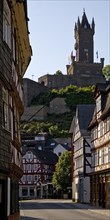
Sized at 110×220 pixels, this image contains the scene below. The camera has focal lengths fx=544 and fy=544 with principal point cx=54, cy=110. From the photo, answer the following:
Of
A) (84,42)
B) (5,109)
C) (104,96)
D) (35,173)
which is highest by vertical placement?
(84,42)

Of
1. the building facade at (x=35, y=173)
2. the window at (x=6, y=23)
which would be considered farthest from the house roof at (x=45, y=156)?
the window at (x=6, y=23)

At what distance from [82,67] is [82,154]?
11856cm

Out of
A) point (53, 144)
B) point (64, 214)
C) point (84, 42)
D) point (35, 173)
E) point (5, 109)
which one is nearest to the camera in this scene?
point (5, 109)

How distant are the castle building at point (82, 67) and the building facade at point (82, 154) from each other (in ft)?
339

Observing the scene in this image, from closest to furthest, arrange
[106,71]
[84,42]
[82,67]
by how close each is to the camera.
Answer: [82,67] < [84,42] < [106,71]

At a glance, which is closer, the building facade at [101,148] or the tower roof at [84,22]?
Answer: the building facade at [101,148]

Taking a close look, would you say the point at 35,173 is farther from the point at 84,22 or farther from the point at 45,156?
the point at 84,22

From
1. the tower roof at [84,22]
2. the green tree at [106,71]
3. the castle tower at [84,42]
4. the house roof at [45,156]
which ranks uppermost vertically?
the tower roof at [84,22]

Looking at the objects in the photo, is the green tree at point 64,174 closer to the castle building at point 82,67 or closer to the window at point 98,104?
the window at point 98,104

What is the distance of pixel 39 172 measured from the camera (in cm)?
10550

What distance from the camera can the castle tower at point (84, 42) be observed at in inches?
7013

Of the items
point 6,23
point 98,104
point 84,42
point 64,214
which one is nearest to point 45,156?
point 98,104

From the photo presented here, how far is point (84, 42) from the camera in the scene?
178 m

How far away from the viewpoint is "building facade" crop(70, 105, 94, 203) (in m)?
58.1
